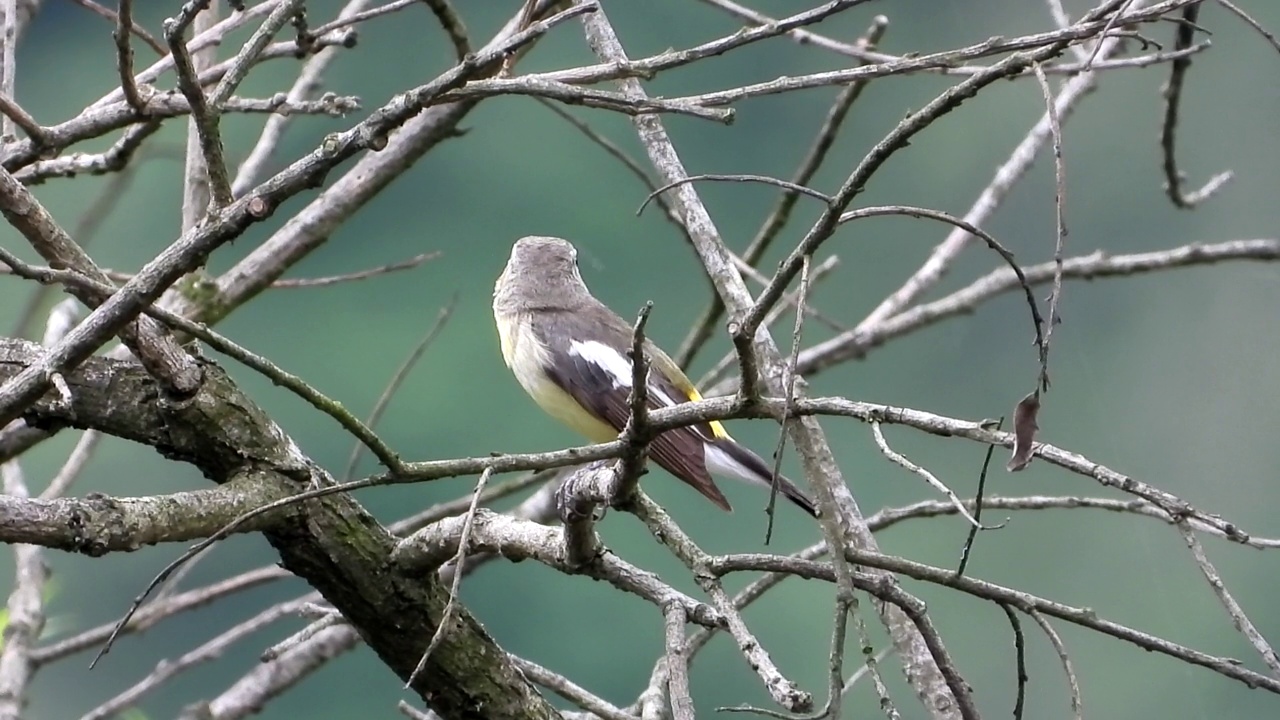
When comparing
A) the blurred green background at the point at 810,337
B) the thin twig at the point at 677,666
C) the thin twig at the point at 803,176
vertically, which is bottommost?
the thin twig at the point at 677,666

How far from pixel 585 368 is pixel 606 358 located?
80mm

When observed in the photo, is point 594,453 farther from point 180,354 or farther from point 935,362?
point 935,362

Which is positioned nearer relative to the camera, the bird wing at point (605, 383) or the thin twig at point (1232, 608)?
the thin twig at point (1232, 608)

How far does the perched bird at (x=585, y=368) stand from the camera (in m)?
3.61

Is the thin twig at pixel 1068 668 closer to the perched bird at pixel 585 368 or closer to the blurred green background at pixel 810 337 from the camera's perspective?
the perched bird at pixel 585 368

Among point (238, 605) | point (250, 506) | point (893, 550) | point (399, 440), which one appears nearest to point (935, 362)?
point (893, 550)

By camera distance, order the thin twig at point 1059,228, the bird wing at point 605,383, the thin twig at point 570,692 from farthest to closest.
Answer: the bird wing at point 605,383 → the thin twig at point 570,692 → the thin twig at point 1059,228

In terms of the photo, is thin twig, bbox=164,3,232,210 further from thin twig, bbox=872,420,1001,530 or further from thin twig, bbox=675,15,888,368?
thin twig, bbox=675,15,888,368

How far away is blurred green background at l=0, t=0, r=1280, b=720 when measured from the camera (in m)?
7.74

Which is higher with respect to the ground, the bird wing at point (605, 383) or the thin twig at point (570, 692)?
the bird wing at point (605, 383)

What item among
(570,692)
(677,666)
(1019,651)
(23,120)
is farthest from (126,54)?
(1019,651)

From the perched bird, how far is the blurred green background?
11.4 feet

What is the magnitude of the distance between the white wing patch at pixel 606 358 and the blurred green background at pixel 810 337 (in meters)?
3.70

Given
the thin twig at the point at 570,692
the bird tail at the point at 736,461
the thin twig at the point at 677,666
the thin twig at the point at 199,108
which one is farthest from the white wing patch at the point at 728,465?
the thin twig at the point at 199,108
